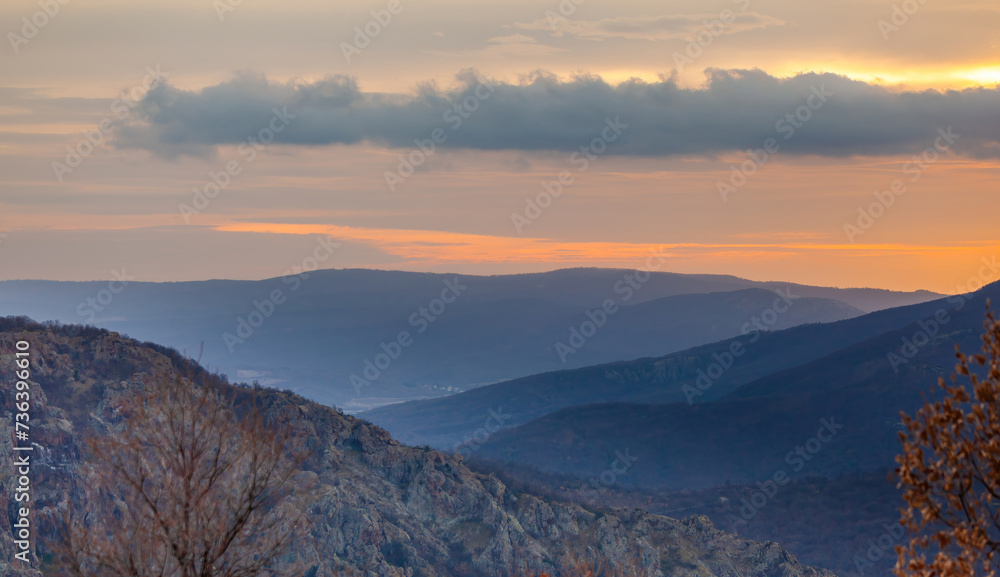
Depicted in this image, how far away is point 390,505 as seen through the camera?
5979 inches

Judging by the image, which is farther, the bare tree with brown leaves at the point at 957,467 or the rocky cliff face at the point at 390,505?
the rocky cliff face at the point at 390,505

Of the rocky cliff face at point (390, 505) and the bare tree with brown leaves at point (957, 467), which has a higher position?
the rocky cliff face at point (390, 505)

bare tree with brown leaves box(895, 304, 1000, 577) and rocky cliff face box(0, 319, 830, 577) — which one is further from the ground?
rocky cliff face box(0, 319, 830, 577)

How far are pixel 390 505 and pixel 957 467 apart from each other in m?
141

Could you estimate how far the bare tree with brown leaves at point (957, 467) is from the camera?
1650 centimetres

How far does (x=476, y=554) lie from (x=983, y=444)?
461ft

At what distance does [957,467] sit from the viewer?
1653cm

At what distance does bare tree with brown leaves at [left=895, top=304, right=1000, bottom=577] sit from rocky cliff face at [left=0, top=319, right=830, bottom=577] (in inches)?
4349

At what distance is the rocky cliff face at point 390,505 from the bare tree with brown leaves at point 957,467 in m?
110

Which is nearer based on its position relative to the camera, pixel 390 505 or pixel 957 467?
pixel 957 467

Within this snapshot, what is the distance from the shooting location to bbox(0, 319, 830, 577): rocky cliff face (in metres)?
128

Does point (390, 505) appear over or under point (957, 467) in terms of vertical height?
over

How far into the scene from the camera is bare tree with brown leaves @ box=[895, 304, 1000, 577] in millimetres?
16500

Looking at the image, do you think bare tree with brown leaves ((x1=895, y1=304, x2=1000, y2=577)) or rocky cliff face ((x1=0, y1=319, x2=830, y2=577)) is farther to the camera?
rocky cliff face ((x1=0, y1=319, x2=830, y2=577))
